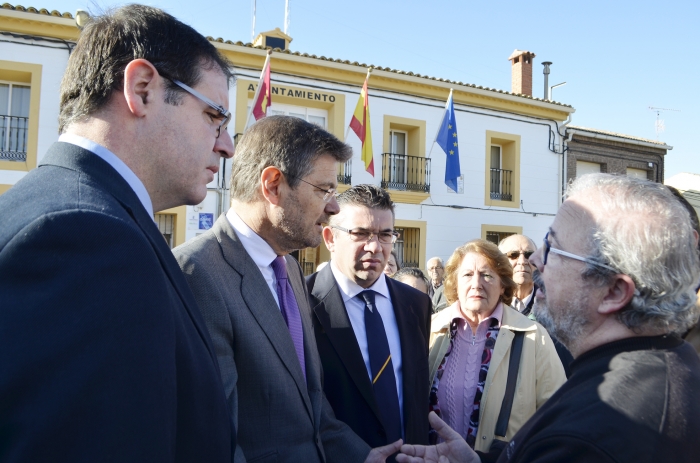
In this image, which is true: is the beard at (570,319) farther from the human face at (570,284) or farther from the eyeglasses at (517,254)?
the eyeglasses at (517,254)

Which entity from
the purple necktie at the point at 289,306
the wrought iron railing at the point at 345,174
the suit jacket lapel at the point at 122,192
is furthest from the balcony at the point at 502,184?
the suit jacket lapel at the point at 122,192

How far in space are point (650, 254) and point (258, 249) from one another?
1.40m

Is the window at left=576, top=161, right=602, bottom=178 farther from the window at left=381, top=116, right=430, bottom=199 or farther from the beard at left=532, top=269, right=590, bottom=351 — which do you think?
the beard at left=532, top=269, right=590, bottom=351

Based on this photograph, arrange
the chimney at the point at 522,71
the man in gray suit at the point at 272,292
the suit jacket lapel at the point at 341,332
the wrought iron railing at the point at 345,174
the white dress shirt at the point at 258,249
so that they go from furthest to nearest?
the chimney at the point at 522,71 < the wrought iron railing at the point at 345,174 < the suit jacket lapel at the point at 341,332 < the white dress shirt at the point at 258,249 < the man in gray suit at the point at 272,292

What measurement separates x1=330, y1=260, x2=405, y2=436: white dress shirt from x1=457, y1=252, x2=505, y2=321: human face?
1.70 ft

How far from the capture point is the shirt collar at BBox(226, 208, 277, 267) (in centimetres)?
210

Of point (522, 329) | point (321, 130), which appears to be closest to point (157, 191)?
point (321, 130)

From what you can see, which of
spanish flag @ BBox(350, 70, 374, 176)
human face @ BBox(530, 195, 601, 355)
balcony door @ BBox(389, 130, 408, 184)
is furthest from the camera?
balcony door @ BBox(389, 130, 408, 184)

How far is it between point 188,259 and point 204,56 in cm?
72

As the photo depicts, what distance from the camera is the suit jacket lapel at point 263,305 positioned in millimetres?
1863

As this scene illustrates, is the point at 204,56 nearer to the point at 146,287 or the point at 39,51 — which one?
the point at 146,287

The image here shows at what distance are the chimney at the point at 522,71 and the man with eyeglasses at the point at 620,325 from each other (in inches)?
628

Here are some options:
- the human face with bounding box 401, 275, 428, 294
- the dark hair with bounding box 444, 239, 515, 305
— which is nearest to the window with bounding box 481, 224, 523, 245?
the human face with bounding box 401, 275, 428, 294

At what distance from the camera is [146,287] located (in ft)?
3.20
